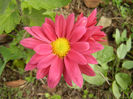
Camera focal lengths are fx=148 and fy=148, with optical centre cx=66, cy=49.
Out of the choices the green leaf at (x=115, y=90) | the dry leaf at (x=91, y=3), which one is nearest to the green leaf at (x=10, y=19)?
the dry leaf at (x=91, y=3)

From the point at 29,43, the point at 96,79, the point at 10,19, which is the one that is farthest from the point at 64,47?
the point at 96,79

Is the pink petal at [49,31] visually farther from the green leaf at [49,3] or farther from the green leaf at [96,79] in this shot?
the green leaf at [96,79]

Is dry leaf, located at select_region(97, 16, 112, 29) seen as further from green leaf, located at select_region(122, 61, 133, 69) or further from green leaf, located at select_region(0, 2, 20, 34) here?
green leaf, located at select_region(0, 2, 20, 34)

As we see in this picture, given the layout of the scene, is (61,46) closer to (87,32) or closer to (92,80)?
(87,32)

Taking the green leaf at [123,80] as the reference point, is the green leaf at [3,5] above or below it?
above

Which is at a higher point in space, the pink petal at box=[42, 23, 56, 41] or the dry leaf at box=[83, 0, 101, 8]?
the dry leaf at box=[83, 0, 101, 8]

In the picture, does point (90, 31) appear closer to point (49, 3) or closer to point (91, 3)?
point (49, 3)

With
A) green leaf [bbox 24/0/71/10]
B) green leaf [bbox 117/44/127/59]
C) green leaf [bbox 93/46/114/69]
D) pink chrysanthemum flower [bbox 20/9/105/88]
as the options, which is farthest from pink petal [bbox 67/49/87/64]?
green leaf [bbox 117/44/127/59]
